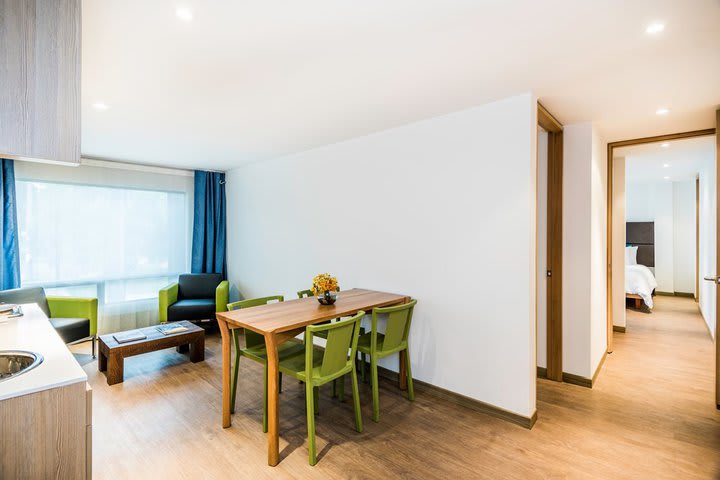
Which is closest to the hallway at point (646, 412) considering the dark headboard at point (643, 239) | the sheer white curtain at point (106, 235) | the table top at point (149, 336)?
the table top at point (149, 336)

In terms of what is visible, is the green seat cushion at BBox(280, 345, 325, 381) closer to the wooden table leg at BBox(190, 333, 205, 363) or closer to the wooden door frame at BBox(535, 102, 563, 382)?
the wooden table leg at BBox(190, 333, 205, 363)

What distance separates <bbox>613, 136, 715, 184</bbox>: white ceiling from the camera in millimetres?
4035

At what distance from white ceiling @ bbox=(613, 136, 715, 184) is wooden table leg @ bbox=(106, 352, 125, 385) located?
18.3 feet

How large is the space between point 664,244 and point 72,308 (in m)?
10.2

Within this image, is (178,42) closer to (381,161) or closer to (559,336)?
(381,161)

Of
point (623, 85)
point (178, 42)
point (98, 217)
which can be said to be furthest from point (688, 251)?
point (98, 217)

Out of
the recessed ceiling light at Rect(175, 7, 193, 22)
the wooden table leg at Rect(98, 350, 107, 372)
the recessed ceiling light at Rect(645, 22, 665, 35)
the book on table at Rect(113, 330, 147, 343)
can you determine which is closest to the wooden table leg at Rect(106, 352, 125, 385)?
the book on table at Rect(113, 330, 147, 343)

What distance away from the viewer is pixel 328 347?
2.21m

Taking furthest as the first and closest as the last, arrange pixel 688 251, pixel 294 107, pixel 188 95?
pixel 688 251, pixel 294 107, pixel 188 95

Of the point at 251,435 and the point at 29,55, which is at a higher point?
the point at 29,55

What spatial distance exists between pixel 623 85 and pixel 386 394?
2875mm

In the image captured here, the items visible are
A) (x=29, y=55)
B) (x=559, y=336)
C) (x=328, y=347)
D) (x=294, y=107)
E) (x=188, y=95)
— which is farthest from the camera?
(x=559, y=336)

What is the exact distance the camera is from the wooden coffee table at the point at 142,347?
326 centimetres

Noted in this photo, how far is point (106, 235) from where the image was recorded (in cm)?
478
